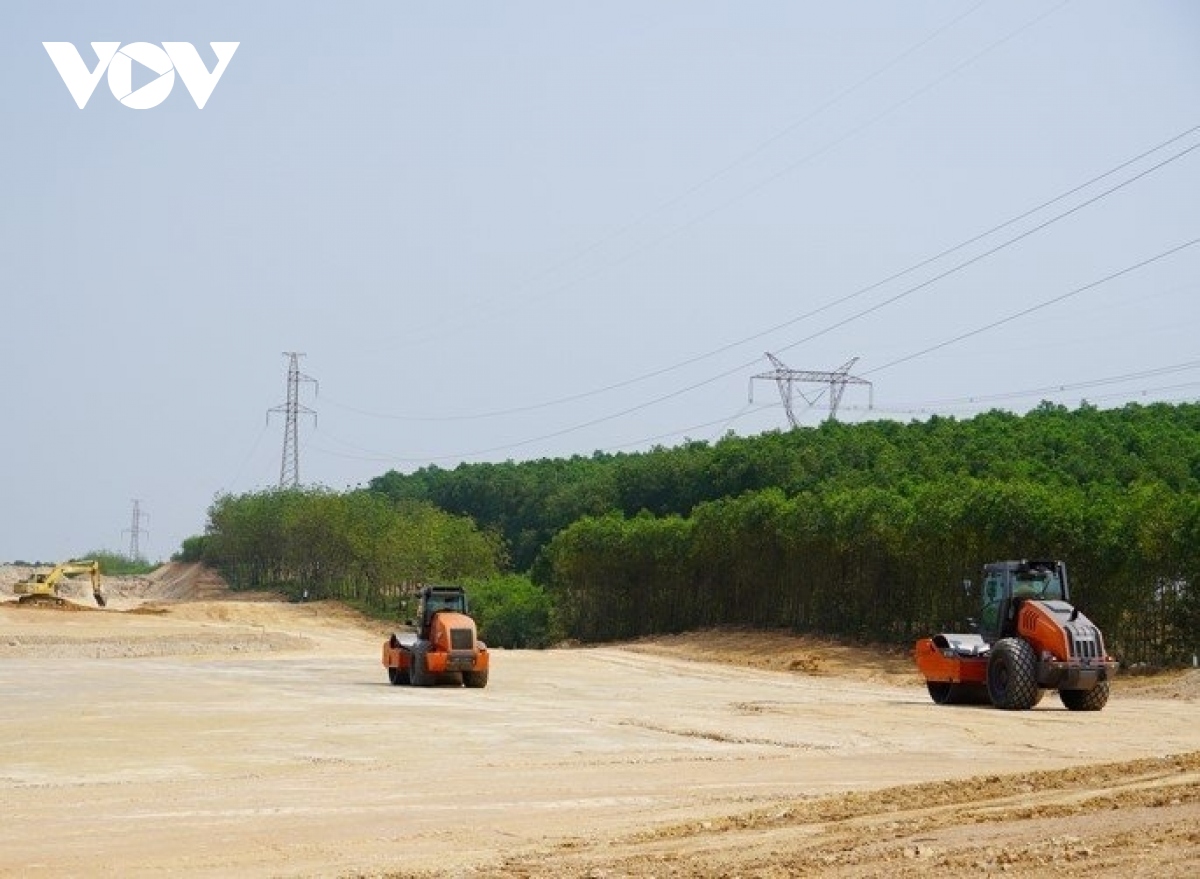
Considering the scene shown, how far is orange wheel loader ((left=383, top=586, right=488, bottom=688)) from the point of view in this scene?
34.9 metres

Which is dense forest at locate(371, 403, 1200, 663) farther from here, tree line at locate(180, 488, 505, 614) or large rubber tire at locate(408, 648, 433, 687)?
large rubber tire at locate(408, 648, 433, 687)

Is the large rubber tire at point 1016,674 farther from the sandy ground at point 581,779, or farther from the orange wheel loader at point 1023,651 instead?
the sandy ground at point 581,779

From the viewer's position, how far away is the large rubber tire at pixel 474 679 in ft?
117

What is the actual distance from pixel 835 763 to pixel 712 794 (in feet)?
12.9

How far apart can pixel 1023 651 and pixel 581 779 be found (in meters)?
12.7

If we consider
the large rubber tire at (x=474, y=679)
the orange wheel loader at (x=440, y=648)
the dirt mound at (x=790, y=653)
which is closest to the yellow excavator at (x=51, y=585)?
the dirt mound at (x=790, y=653)

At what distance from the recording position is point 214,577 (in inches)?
4995

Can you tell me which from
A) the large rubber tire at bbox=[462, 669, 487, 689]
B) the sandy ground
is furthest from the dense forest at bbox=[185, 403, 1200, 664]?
the large rubber tire at bbox=[462, 669, 487, 689]

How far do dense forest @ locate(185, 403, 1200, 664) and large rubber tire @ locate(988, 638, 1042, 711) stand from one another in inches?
372

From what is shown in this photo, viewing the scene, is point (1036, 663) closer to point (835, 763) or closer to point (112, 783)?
point (835, 763)

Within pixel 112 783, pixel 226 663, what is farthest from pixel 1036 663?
pixel 226 663

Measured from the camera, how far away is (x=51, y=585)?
3093 inches

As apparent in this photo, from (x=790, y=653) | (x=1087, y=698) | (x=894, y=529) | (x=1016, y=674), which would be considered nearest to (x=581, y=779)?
(x=1016, y=674)

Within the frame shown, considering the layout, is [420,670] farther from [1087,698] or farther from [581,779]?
[581,779]
